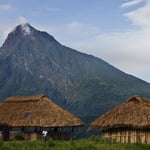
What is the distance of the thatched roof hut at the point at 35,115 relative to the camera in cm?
4328

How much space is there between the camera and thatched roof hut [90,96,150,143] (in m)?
35.1

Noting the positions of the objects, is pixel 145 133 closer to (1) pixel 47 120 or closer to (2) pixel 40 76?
(1) pixel 47 120

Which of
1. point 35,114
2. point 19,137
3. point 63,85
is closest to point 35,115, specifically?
point 35,114

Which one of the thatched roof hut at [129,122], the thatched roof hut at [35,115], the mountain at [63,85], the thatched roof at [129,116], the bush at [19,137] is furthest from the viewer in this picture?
the mountain at [63,85]

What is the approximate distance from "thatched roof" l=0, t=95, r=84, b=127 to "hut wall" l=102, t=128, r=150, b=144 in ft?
19.9

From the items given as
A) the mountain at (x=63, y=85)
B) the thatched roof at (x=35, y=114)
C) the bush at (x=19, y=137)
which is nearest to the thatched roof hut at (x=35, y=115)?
the thatched roof at (x=35, y=114)

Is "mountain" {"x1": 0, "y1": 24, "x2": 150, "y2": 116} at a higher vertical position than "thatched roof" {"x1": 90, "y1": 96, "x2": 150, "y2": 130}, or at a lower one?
higher

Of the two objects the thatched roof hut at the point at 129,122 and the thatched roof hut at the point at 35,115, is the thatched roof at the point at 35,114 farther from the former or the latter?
the thatched roof hut at the point at 129,122

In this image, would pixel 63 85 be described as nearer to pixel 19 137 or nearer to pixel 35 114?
pixel 35 114

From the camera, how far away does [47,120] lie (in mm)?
43531

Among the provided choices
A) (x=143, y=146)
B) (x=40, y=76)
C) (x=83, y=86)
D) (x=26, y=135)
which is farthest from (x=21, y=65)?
(x=143, y=146)

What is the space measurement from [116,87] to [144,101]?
143 metres

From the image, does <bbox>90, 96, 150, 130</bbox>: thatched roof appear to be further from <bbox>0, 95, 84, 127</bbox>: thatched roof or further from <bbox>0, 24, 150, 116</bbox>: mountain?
<bbox>0, 24, 150, 116</bbox>: mountain

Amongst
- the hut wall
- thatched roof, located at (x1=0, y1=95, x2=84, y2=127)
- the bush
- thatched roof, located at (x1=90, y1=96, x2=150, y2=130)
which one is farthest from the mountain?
thatched roof, located at (x1=90, y1=96, x2=150, y2=130)
